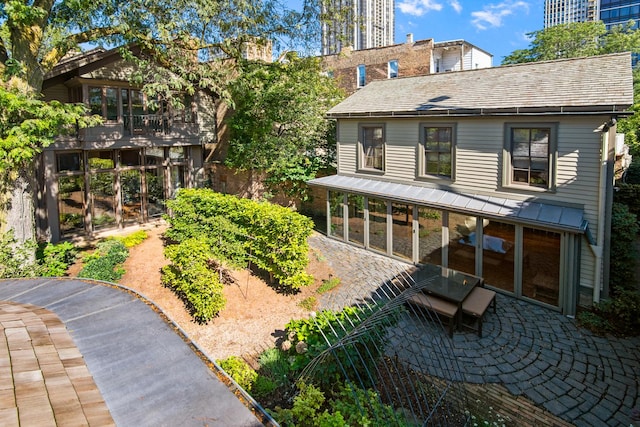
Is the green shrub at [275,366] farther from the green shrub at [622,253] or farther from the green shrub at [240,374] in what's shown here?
the green shrub at [622,253]

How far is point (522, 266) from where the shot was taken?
12.2m

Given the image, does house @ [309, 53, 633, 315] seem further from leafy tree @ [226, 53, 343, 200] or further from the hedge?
the hedge

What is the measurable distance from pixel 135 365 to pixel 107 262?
10628 mm

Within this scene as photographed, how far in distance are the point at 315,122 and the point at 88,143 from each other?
1059 centimetres

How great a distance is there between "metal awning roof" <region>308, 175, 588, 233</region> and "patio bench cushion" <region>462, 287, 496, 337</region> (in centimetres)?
246

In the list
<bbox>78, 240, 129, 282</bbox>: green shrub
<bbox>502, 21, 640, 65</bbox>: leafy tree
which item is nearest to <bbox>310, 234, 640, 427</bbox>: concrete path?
<bbox>78, 240, 129, 282</bbox>: green shrub

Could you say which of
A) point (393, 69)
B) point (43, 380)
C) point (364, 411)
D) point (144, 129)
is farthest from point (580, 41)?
point (43, 380)

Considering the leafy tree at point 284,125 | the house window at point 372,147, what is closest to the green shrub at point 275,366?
the house window at point 372,147

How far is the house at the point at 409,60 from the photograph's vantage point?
33469 millimetres

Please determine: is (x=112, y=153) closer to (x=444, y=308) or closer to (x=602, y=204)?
(x=444, y=308)

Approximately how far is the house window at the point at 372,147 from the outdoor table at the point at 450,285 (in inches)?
242

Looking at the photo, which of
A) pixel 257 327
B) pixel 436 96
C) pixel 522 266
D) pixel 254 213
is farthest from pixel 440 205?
pixel 257 327

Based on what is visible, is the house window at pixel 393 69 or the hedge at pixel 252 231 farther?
the house window at pixel 393 69

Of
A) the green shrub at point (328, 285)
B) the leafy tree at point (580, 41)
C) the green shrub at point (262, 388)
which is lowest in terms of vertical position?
the green shrub at point (328, 285)
